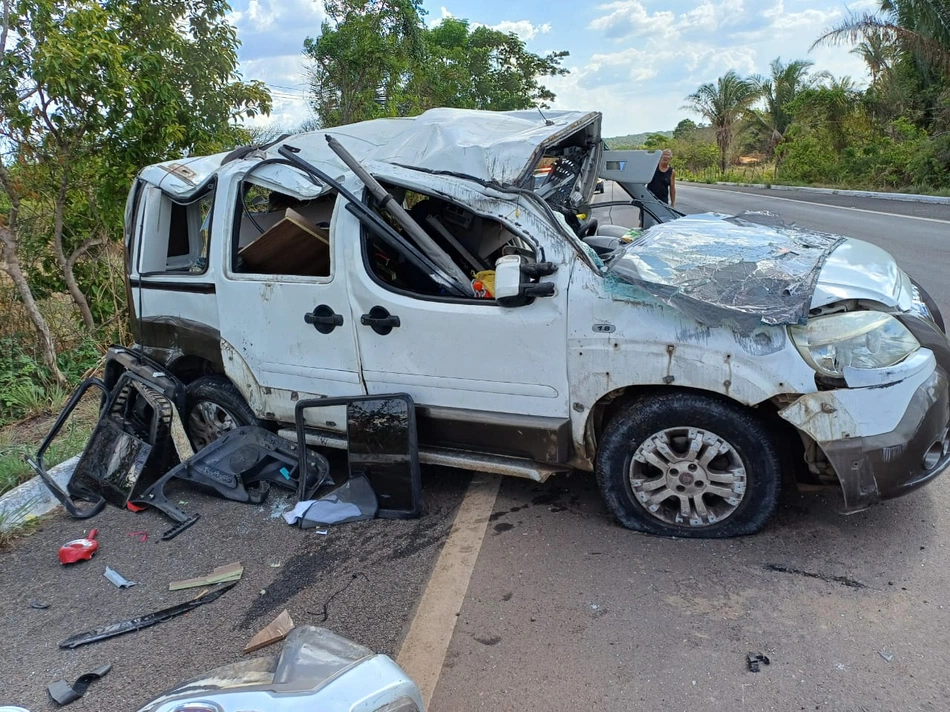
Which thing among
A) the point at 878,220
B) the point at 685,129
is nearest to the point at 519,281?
the point at 878,220

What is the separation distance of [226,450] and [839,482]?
3389 millimetres

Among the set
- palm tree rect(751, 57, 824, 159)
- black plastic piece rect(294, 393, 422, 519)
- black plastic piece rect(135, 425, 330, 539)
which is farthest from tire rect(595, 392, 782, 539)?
palm tree rect(751, 57, 824, 159)

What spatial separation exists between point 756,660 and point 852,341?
1.42 meters

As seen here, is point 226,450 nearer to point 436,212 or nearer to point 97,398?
point 436,212

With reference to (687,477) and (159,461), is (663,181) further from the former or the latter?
(159,461)

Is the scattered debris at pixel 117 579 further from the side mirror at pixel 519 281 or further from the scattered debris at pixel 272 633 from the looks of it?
the side mirror at pixel 519 281

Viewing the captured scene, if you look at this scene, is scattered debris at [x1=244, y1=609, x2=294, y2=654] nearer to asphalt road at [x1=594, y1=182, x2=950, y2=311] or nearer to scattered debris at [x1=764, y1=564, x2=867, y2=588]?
scattered debris at [x1=764, y1=564, x2=867, y2=588]

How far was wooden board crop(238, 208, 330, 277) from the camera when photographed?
157 inches

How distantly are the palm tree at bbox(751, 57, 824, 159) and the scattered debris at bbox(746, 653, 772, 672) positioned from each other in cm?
3603

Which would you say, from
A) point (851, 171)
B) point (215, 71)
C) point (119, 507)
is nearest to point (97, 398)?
point (119, 507)

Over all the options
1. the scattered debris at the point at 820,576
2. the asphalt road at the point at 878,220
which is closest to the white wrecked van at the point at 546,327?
the scattered debris at the point at 820,576

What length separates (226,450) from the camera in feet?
14.3

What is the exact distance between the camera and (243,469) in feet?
14.0

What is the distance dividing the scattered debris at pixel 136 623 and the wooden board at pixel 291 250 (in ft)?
5.96
